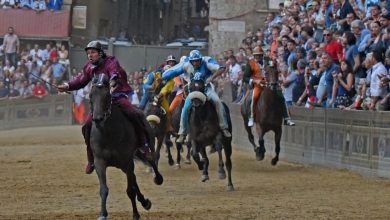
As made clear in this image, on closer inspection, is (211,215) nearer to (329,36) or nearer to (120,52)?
(329,36)

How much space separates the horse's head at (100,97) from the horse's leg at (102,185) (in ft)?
2.32

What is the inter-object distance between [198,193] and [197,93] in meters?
1.78

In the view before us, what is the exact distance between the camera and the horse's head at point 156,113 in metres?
21.7

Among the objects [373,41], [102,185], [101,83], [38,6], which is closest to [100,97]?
[101,83]

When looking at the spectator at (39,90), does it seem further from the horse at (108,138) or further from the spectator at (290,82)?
the horse at (108,138)

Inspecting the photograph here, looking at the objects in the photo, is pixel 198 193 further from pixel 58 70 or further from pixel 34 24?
pixel 34 24

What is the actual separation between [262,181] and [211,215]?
5620mm

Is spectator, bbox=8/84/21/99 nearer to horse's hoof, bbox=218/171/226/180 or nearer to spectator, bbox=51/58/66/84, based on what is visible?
spectator, bbox=51/58/66/84

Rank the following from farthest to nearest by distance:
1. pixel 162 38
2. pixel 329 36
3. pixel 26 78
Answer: pixel 162 38 → pixel 26 78 → pixel 329 36

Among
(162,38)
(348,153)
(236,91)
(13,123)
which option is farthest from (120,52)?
(348,153)

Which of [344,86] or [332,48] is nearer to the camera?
[344,86]

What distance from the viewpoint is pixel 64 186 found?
18.2 meters

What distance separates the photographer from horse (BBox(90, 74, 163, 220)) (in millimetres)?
13203

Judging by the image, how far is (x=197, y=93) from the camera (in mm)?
18047
